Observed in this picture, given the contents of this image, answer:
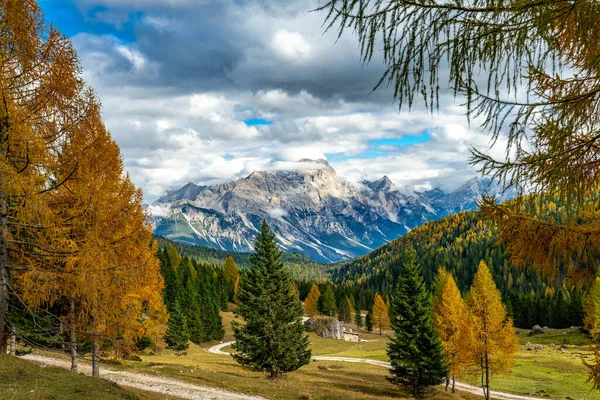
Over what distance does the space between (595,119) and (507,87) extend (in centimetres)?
132

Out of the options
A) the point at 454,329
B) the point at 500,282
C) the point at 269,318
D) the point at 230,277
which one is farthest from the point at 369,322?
the point at 500,282

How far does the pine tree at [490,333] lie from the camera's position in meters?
29.0

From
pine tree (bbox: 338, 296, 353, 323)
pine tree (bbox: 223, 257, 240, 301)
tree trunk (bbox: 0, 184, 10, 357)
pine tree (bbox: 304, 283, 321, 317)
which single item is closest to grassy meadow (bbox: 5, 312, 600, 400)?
tree trunk (bbox: 0, 184, 10, 357)

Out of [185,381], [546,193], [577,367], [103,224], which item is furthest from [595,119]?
[577,367]

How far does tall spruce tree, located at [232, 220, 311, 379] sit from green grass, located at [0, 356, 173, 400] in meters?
15.4

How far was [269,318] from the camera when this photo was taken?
27.4 meters

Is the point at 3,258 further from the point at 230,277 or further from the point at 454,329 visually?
the point at 230,277

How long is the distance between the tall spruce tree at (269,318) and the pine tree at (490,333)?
13.3 metres

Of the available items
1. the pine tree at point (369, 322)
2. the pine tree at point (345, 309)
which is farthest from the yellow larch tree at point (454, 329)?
the pine tree at point (345, 309)

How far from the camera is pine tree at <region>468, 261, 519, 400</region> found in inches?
1140

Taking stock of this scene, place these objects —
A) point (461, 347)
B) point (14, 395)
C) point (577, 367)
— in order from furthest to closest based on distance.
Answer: point (577, 367) < point (461, 347) < point (14, 395)

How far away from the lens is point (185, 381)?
77.0 ft

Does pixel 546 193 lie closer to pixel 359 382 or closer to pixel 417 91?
pixel 417 91

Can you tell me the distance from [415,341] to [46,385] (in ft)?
85.0
